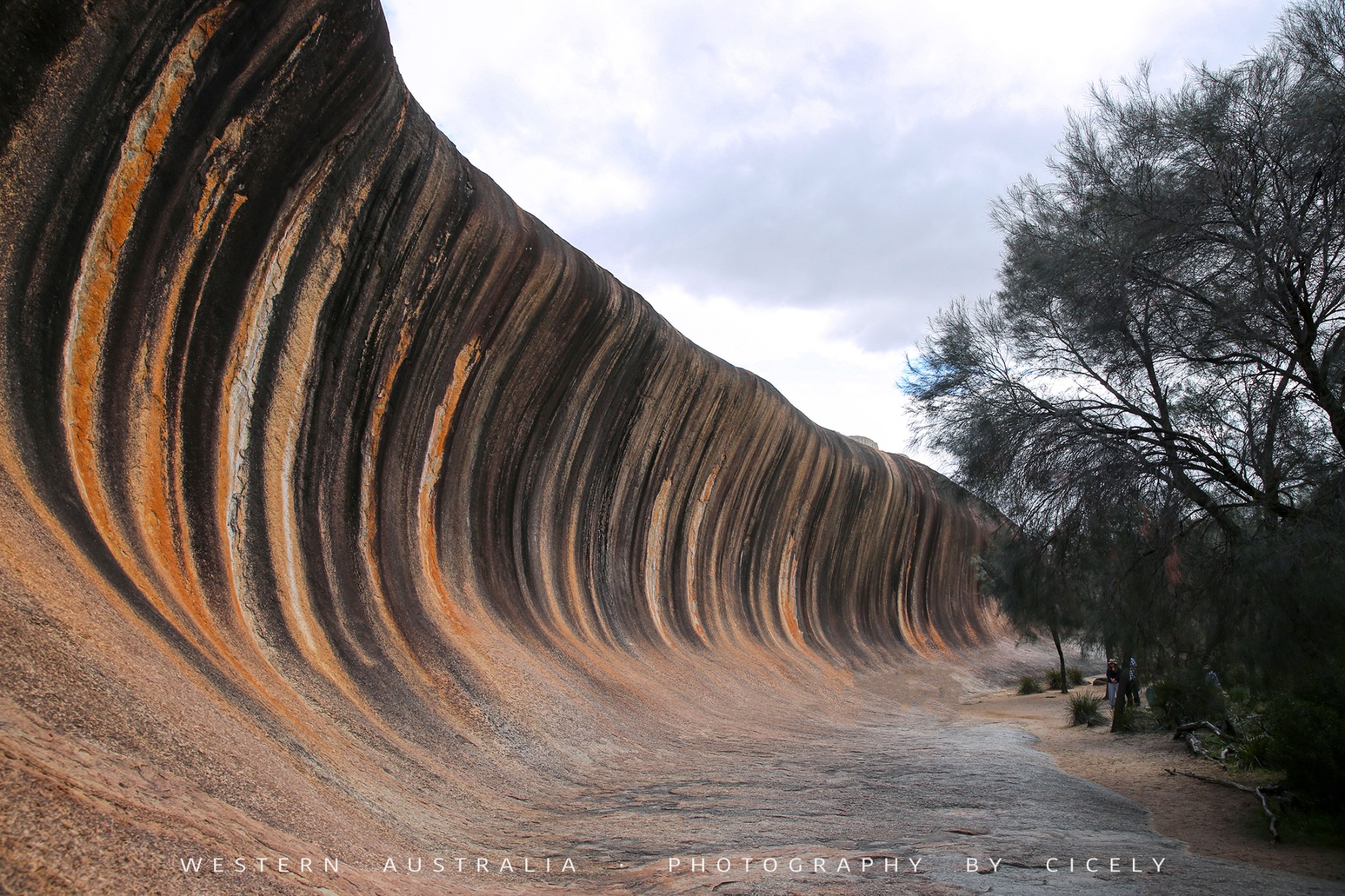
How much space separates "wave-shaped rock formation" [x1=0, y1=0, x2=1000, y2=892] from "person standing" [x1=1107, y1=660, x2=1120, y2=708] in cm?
530

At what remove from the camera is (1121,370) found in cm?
855

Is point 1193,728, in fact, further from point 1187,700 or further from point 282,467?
point 282,467

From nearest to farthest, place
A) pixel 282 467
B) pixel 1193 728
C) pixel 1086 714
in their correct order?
pixel 282 467 < pixel 1193 728 < pixel 1086 714

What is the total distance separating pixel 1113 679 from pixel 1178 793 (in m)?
6.46

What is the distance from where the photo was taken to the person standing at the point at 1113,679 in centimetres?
1205

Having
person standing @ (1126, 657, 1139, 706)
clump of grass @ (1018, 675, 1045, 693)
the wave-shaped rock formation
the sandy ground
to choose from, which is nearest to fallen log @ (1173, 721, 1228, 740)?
the sandy ground

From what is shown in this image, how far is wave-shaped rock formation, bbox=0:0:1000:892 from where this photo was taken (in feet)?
11.2

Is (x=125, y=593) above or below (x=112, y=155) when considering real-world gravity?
below

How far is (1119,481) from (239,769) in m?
7.62

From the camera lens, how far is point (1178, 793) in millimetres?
7676

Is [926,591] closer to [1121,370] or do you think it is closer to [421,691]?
[1121,370]

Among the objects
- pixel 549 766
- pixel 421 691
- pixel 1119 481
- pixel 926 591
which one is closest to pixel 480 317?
pixel 421 691

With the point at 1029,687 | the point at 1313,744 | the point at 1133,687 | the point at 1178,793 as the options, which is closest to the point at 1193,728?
the point at 1178,793

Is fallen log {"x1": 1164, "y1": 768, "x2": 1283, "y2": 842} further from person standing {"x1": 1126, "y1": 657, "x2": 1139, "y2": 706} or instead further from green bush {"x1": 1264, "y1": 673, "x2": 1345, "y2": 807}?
person standing {"x1": 1126, "y1": 657, "x2": 1139, "y2": 706}
